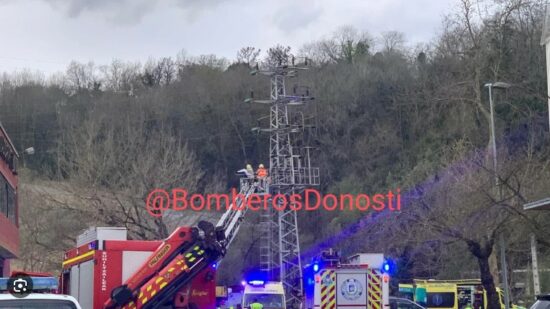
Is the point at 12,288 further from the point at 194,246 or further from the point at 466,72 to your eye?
the point at 466,72

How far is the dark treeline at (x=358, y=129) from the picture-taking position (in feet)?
107

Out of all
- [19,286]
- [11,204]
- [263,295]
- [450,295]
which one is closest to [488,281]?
[263,295]

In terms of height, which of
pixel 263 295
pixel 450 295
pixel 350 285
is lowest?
pixel 450 295

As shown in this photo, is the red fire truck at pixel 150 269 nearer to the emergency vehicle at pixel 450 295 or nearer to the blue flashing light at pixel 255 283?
the blue flashing light at pixel 255 283

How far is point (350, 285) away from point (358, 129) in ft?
162

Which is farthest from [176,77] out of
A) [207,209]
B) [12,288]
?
[12,288]

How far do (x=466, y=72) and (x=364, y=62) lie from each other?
27.5 meters

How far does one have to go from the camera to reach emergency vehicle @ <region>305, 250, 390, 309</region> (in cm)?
2095

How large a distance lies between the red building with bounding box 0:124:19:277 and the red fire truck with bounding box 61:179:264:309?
1303 cm

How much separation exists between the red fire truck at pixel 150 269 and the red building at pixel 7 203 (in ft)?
42.7

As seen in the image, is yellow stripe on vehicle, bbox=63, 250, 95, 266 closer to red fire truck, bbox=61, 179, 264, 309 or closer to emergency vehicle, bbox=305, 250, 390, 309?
red fire truck, bbox=61, 179, 264, 309

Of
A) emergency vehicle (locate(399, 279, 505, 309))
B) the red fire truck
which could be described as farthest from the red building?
emergency vehicle (locate(399, 279, 505, 309))

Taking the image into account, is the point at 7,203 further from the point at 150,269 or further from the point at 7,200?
the point at 150,269

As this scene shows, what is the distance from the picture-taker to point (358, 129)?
229ft
